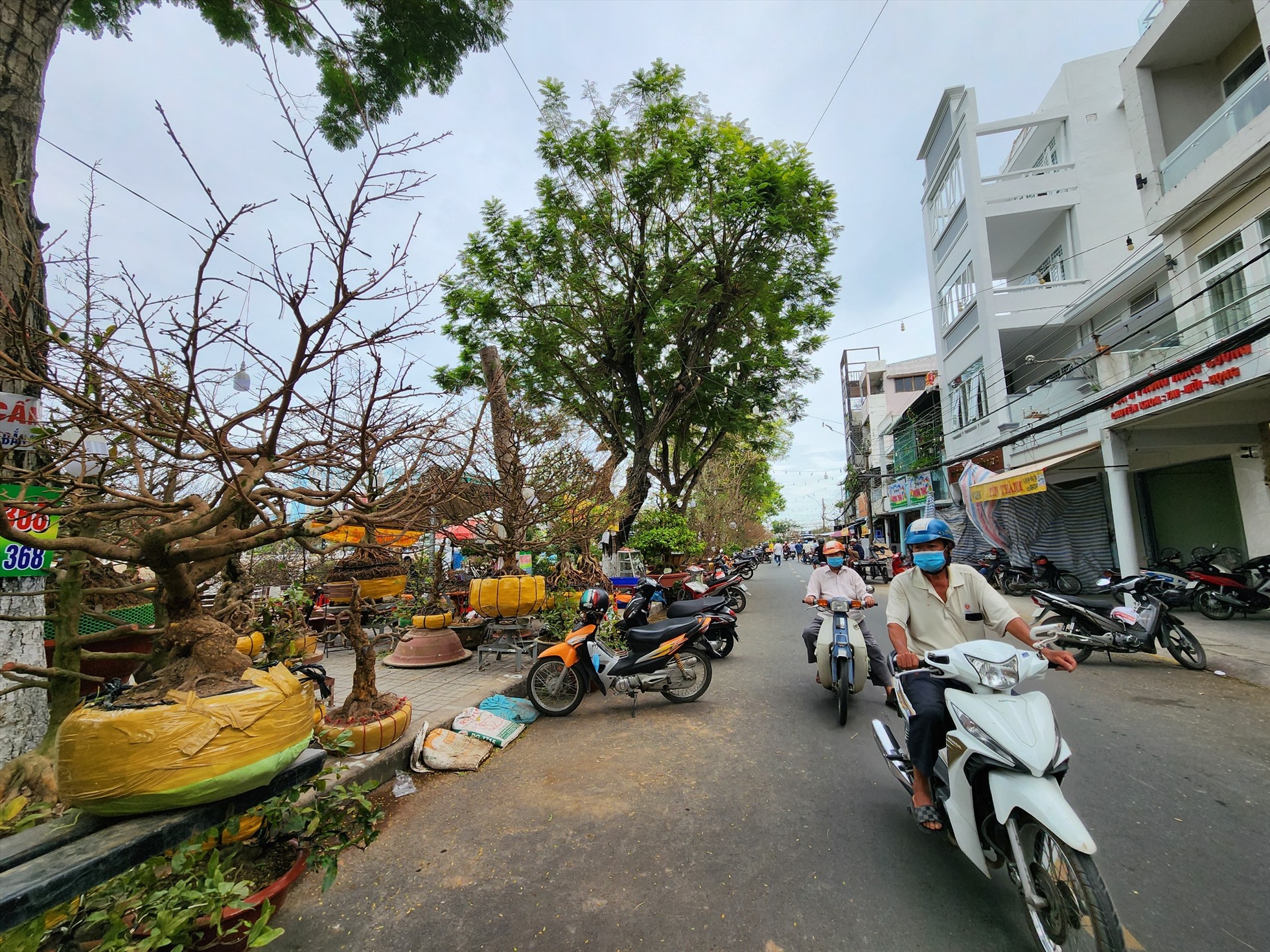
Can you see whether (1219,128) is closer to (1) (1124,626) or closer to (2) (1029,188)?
(2) (1029,188)

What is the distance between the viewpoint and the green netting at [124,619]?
164 inches

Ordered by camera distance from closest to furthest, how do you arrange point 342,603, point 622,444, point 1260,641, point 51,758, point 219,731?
point 219,731 < point 51,758 < point 1260,641 < point 342,603 < point 622,444

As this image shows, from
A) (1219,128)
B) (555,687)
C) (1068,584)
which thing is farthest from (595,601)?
(1068,584)

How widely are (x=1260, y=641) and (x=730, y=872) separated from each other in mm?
8258

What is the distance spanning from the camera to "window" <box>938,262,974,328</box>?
1602cm

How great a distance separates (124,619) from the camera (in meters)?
4.27

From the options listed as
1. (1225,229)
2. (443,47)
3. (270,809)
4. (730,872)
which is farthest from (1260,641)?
(443,47)

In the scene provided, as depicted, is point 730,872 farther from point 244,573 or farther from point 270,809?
point 244,573

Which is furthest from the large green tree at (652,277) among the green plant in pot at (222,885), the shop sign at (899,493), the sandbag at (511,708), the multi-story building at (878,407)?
the multi-story building at (878,407)

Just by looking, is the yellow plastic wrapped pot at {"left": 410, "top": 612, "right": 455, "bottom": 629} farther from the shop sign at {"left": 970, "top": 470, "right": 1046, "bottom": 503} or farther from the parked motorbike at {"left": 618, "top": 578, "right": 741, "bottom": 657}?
the shop sign at {"left": 970, "top": 470, "right": 1046, "bottom": 503}

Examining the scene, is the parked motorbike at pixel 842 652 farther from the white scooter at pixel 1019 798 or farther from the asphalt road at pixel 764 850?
the white scooter at pixel 1019 798

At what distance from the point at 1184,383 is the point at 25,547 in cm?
1276

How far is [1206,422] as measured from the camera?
9531 millimetres

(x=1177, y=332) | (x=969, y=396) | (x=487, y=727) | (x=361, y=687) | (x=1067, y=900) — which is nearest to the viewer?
(x=1067, y=900)
